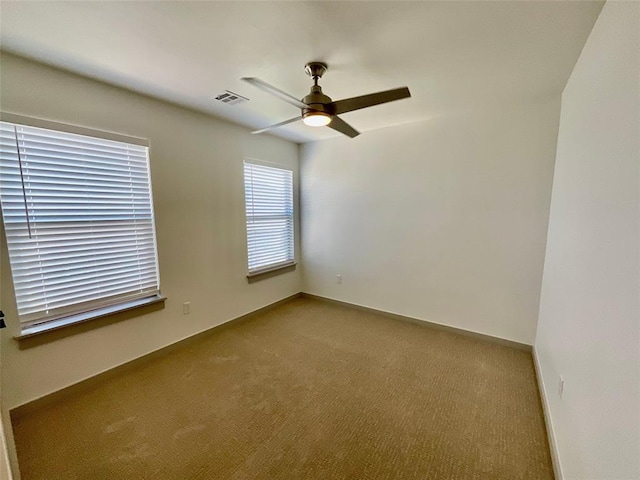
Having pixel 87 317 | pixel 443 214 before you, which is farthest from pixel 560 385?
Answer: pixel 87 317

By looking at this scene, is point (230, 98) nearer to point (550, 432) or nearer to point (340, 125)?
point (340, 125)

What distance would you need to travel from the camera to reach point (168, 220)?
258cm

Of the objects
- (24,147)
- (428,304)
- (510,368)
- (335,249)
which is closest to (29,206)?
(24,147)

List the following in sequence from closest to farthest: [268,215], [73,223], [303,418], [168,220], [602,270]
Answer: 1. [602,270]
2. [303,418]
3. [73,223]
4. [168,220]
5. [268,215]

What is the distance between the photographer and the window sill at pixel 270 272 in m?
3.50

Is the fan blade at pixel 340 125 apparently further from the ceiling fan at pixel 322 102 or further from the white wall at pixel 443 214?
the white wall at pixel 443 214

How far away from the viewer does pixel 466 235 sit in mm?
2904

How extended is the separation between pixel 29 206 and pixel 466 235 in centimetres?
385

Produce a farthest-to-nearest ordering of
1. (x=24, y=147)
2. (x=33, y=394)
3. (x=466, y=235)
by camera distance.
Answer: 1. (x=466, y=235)
2. (x=33, y=394)
3. (x=24, y=147)

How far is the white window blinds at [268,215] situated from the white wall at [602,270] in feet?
10.2

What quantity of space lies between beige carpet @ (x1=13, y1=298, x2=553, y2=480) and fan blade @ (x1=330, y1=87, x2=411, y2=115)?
217 cm

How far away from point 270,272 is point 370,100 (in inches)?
107

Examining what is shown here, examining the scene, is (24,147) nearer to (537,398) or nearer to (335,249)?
(335,249)

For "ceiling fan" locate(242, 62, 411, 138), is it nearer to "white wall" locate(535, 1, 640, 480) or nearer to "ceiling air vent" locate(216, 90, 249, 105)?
"ceiling air vent" locate(216, 90, 249, 105)
